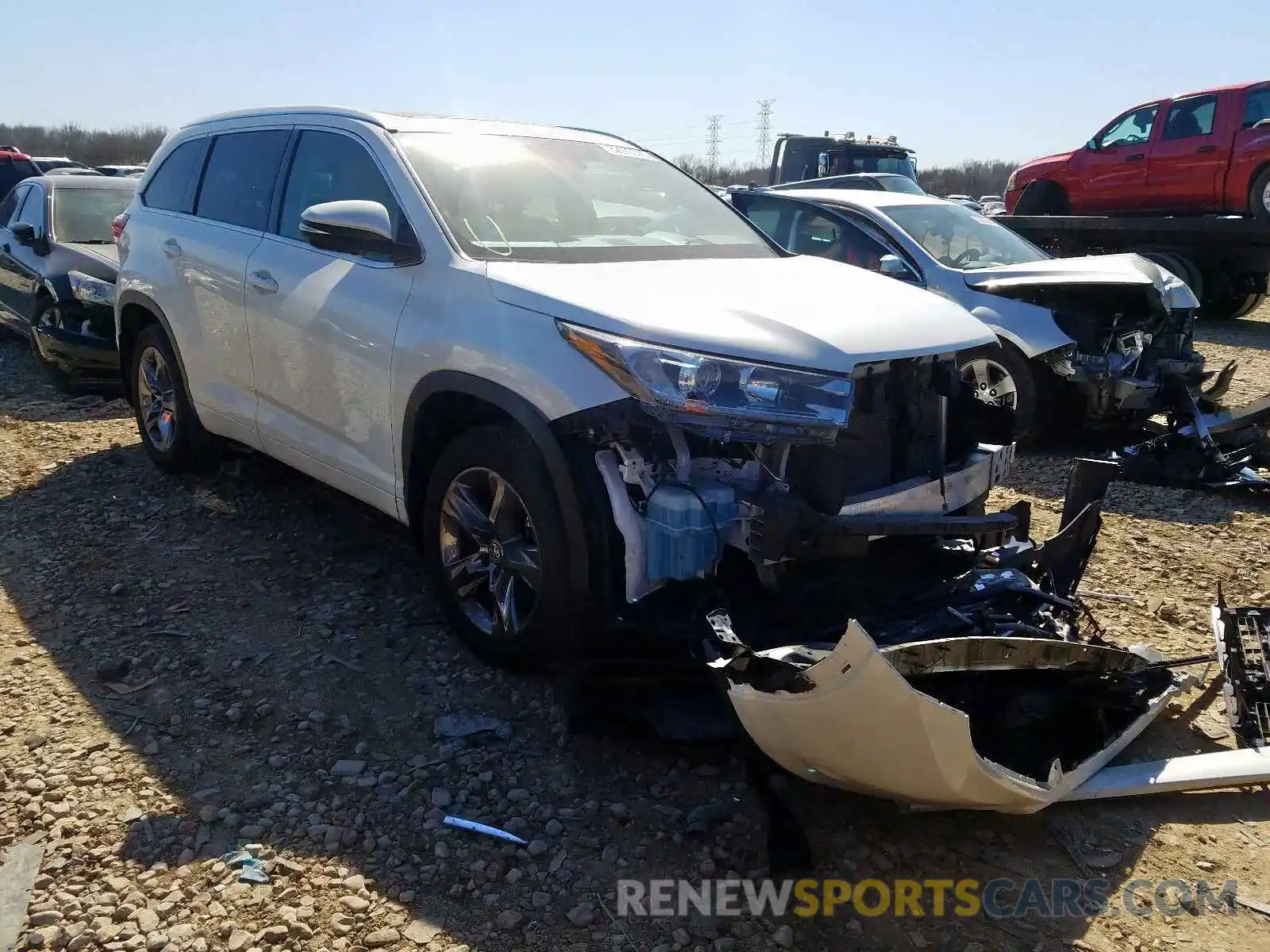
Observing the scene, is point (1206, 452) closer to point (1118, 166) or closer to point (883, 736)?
point (883, 736)

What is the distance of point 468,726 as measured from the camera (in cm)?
335

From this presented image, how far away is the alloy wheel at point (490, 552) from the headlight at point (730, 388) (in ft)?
2.12

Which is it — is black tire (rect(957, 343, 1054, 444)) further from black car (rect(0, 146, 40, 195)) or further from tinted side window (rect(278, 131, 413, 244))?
black car (rect(0, 146, 40, 195))

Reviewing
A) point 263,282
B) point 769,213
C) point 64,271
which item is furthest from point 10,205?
point 769,213

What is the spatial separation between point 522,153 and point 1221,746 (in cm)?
336

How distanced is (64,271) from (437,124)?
16.0 feet

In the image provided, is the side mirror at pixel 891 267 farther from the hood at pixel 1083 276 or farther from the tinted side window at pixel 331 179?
the tinted side window at pixel 331 179

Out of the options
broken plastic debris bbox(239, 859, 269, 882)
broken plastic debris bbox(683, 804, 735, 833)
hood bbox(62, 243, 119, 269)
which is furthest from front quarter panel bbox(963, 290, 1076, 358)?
hood bbox(62, 243, 119, 269)

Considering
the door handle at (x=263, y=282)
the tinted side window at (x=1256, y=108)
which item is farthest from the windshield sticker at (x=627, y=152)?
the tinted side window at (x=1256, y=108)

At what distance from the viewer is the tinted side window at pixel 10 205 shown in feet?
29.3

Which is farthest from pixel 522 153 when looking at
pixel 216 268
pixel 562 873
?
pixel 562 873

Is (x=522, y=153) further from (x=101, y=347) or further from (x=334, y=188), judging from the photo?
(x=101, y=347)

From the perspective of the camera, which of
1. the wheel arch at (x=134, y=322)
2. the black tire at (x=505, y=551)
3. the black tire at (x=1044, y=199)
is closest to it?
the black tire at (x=505, y=551)

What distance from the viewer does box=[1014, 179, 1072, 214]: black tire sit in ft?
48.2
